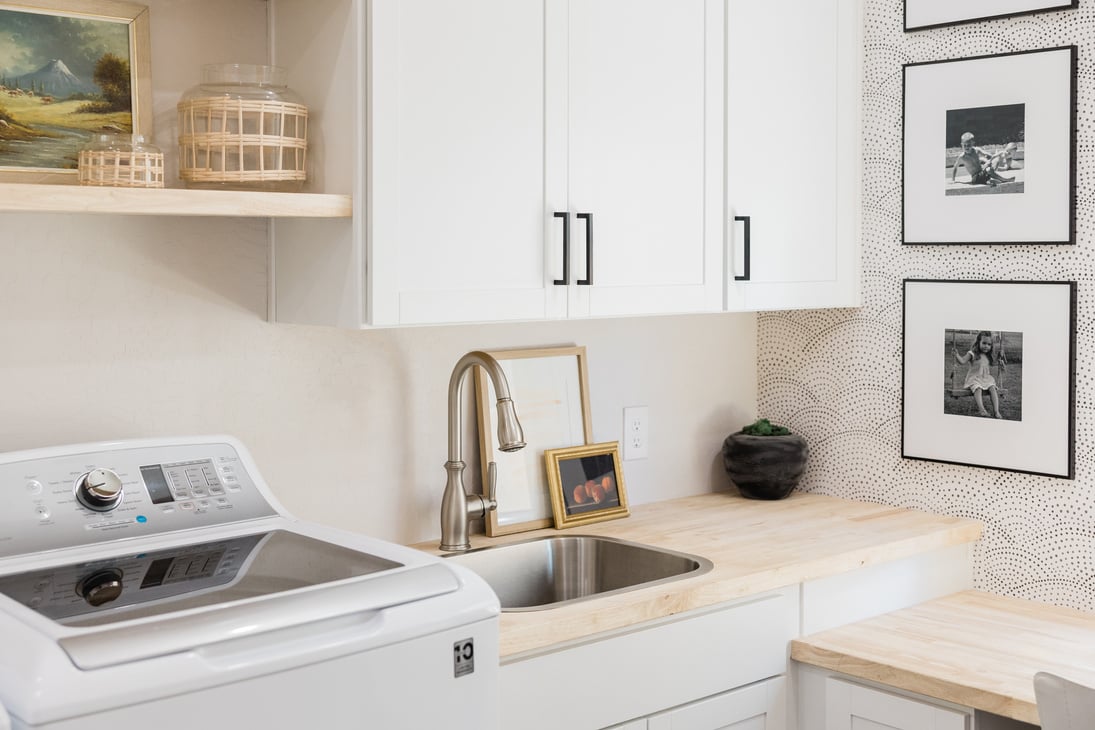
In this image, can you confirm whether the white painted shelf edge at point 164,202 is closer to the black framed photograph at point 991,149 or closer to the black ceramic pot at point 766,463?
the black ceramic pot at point 766,463

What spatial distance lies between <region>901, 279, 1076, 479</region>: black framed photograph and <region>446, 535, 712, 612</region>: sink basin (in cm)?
81

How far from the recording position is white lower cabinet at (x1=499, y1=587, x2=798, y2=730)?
187 cm

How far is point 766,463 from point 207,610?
1745 mm

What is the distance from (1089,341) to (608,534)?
3.65 feet

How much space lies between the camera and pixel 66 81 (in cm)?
181

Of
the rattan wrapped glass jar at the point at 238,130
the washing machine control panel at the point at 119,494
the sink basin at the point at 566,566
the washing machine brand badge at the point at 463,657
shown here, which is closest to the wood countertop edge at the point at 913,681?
the sink basin at the point at 566,566

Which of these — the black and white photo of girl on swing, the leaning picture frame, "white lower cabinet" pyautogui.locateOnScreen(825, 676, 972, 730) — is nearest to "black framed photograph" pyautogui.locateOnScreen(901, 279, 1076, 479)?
the black and white photo of girl on swing

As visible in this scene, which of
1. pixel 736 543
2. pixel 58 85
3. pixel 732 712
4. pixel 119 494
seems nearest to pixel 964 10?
pixel 736 543

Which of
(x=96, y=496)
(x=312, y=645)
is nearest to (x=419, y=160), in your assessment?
(x=96, y=496)

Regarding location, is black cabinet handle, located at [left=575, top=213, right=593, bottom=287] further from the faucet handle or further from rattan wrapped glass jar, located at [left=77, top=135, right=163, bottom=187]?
rattan wrapped glass jar, located at [left=77, top=135, right=163, bottom=187]

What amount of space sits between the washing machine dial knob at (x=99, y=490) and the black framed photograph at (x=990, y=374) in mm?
1851

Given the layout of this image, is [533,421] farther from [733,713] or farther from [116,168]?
[116,168]

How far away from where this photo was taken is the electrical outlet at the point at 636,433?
274 centimetres

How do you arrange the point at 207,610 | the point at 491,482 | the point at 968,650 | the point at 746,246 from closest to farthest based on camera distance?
the point at 207,610 → the point at 968,650 → the point at 491,482 → the point at 746,246
